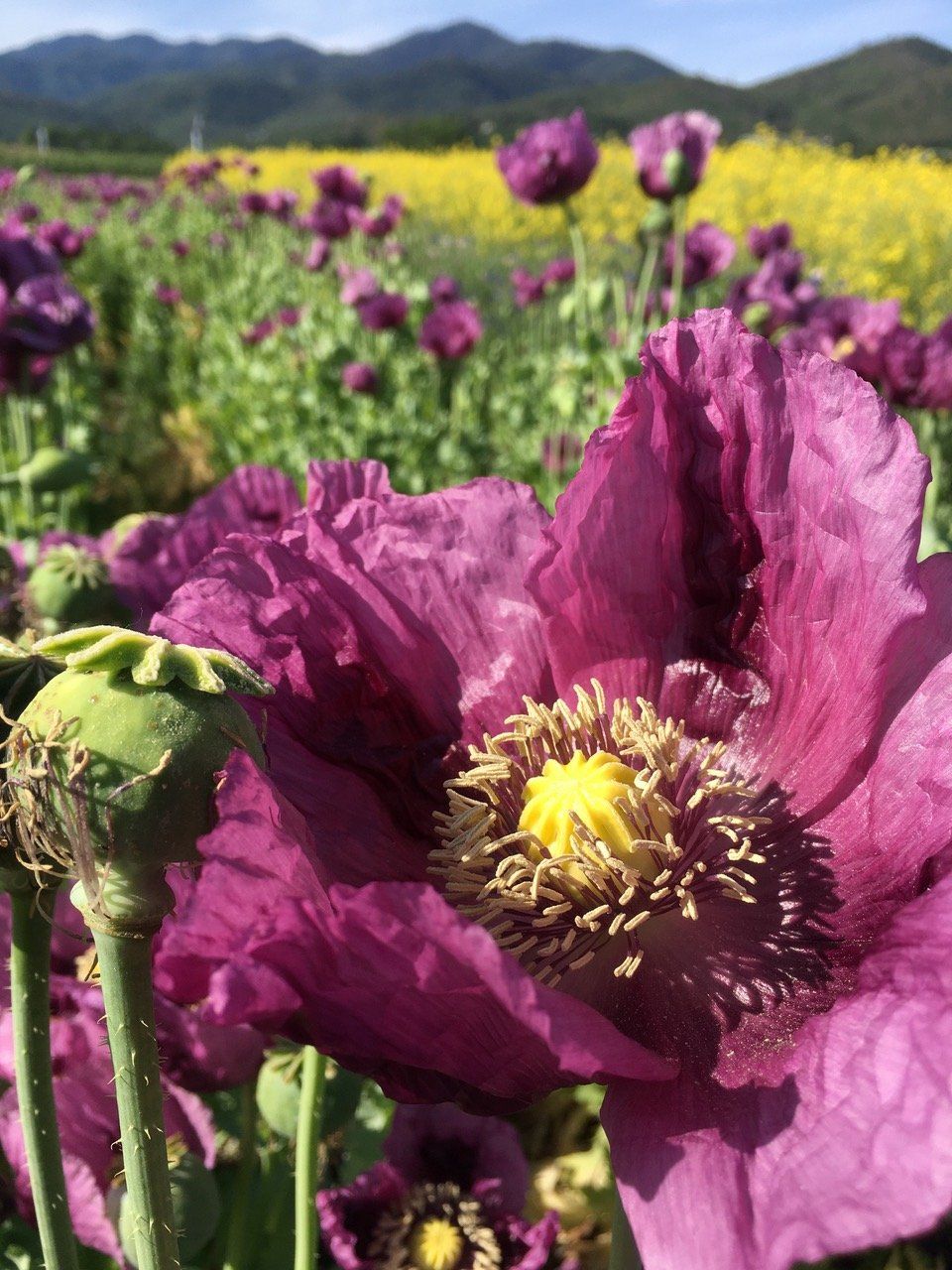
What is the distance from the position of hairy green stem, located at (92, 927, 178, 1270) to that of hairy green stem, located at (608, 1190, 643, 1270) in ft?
1.04

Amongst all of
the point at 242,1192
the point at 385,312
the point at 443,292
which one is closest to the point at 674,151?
the point at 385,312

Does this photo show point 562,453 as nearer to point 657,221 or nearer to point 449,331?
point 657,221

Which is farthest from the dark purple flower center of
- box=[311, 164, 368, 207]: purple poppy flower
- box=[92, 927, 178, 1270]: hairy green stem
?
box=[311, 164, 368, 207]: purple poppy flower

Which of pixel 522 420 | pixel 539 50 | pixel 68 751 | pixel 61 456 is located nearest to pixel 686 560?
pixel 68 751

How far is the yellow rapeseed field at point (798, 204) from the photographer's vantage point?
1386 cm

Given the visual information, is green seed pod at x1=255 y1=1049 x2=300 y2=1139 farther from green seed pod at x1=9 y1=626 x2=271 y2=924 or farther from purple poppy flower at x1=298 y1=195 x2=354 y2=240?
purple poppy flower at x1=298 y1=195 x2=354 y2=240

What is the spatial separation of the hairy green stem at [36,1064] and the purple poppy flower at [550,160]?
3.52 metres

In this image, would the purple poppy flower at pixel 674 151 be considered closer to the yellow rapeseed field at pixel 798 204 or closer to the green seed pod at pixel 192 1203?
the green seed pod at pixel 192 1203

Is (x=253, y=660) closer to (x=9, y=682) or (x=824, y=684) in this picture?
(x=9, y=682)

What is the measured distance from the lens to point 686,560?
1101 millimetres

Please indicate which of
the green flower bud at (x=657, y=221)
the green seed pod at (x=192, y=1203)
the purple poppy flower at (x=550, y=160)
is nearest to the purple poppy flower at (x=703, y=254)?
the green flower bud at (x=657, y=221)

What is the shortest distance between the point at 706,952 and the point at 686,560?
35 centimetres

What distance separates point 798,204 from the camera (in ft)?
56.9

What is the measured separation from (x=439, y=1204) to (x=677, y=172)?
3.34m
